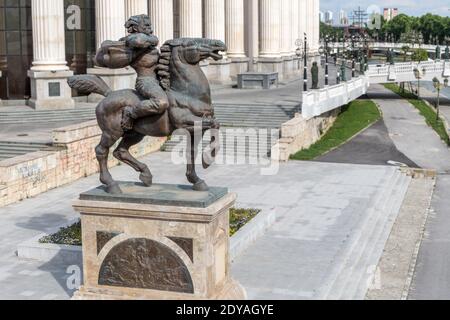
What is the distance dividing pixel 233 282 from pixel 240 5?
4224cm

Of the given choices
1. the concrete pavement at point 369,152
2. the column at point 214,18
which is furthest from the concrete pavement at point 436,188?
the column at point 214,18

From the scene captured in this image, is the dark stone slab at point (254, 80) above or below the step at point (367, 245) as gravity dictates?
above

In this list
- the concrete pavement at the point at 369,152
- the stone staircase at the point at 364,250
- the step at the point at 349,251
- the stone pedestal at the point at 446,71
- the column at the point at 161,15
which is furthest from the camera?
the stone pedestal at the point at 446,71

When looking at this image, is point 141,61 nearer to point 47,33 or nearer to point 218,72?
point 47,33

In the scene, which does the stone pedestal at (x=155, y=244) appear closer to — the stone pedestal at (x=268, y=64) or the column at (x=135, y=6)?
the column at (x=135, y=6)

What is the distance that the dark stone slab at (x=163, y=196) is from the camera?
12016 millimetres

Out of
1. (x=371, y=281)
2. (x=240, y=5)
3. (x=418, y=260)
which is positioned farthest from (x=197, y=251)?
(x=240, y=5)

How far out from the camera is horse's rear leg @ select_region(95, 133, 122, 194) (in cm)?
1274

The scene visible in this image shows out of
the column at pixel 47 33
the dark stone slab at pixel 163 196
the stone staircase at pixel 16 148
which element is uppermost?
the column at pixel 47 33

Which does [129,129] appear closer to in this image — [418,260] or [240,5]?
[418,260]

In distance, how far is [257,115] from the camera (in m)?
36.7

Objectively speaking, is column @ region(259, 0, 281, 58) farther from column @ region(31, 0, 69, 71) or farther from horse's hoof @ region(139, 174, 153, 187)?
horse's hoof @ region(139, 174, 153, 187)

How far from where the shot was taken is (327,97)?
39.7 m

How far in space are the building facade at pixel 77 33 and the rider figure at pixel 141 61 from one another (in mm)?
23767
